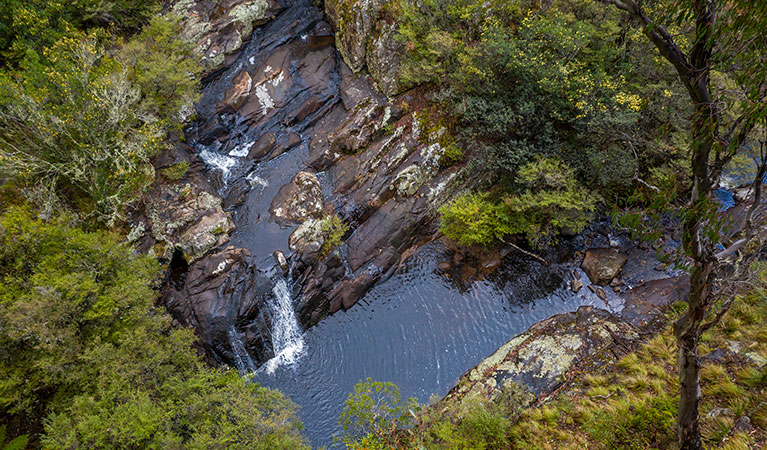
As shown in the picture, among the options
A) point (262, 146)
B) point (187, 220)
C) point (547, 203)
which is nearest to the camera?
point (547, 203)

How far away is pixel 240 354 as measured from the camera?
14.3 metres

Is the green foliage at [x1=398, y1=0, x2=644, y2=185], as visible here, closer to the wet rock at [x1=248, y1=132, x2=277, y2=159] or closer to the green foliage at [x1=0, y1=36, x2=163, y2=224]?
the wet rock at [x1=248, y1=132, x2=277, y2=159]

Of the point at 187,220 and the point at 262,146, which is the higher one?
the point at 262,146

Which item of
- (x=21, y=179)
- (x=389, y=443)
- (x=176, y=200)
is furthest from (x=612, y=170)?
(x=21, y=179)

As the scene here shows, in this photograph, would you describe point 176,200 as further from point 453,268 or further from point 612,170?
point 612,170

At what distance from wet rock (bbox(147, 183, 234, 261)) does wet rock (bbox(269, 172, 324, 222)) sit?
2373 mm

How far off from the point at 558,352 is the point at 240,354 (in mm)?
11909

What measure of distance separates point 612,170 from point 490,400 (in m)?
10.6

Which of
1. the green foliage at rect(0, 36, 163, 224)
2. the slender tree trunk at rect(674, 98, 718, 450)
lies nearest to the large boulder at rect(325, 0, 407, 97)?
the green foliage at rect(0, 36, 163, 224)

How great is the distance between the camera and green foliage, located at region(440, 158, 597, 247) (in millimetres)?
14812

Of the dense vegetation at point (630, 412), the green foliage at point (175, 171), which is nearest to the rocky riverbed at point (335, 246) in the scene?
the green foliage at point (175, 171)

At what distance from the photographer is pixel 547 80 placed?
14.4 metres

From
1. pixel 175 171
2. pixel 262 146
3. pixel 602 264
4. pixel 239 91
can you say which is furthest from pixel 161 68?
pixel 602 264

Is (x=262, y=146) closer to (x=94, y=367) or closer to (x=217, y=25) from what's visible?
(x=217, y=25)
